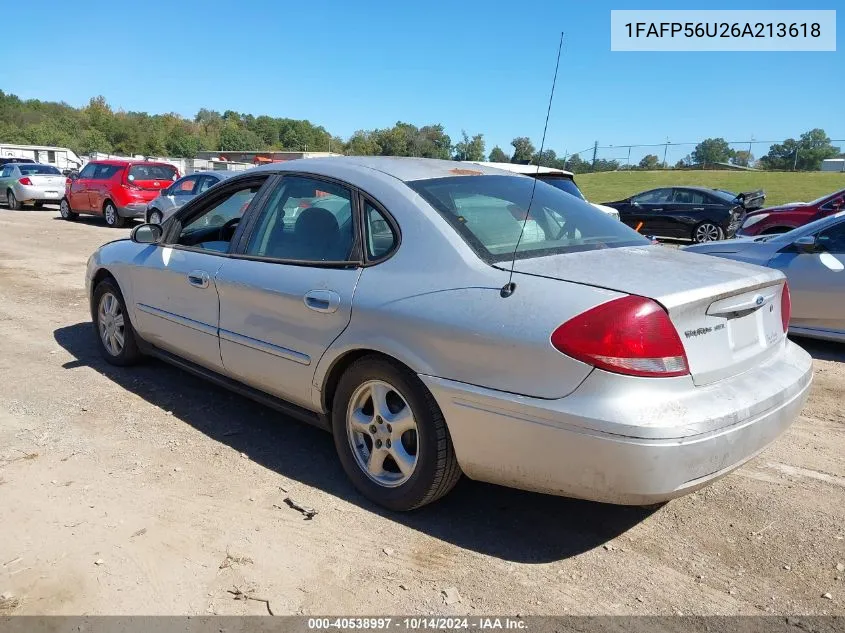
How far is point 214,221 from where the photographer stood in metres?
4.95

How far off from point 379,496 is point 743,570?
1591 mm

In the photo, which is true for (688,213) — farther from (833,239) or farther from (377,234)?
(377,234)

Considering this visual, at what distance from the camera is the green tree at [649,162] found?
41.6 m

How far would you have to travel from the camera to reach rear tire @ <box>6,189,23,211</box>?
22.5 m

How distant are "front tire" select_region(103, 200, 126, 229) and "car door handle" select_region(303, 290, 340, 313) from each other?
15763 mm

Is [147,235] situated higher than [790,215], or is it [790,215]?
[790,215]

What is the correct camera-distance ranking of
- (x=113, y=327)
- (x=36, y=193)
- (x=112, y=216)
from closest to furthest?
(x=113, y=327) < (x=112, y=216) < (x=36, y=193)

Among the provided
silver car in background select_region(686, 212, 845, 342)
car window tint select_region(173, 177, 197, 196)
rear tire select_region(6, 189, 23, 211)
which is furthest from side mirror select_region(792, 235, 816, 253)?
rear tire select_region(6, 189, 23, 211)

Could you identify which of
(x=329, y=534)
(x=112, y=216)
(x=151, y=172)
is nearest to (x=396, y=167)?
(x=329, y=534)

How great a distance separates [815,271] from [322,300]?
4847 millimetres

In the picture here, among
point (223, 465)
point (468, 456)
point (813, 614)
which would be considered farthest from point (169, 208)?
point (813, 614)

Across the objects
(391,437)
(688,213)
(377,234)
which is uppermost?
(688,213)

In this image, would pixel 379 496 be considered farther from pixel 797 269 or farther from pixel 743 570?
pixel 797 269

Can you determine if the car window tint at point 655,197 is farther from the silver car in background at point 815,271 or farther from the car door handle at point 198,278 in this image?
the car door handle at point 198,278
